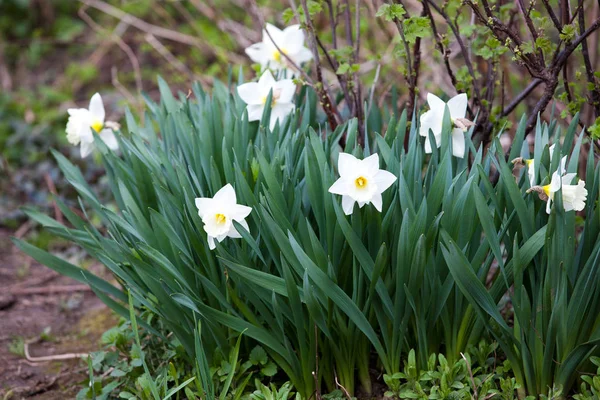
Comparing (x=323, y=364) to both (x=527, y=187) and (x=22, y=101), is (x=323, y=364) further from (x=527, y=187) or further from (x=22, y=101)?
(x=22, y=101)

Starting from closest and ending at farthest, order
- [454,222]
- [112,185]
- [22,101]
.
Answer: [454,222], [112,185], [22,101]

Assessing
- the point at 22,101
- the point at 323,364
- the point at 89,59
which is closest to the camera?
the point at 323,364

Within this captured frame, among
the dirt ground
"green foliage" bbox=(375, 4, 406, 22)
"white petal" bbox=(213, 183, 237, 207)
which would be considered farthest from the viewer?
the dirt ground

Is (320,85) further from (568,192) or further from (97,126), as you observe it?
(568,192)

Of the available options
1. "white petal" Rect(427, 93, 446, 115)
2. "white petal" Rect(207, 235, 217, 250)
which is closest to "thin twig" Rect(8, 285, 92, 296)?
"white petal" Rect(207, 235, 217, 250)

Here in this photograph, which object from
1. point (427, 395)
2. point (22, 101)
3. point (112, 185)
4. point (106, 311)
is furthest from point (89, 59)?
point (427, 395)

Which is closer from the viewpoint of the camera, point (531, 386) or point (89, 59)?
point (531, 386)

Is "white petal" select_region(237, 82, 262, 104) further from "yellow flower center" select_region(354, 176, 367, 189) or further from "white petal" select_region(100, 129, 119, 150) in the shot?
"yellow flower center" select_region(354, 176, 367, 189)

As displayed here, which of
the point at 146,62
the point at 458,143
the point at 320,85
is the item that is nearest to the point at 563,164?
the point at 458,143
